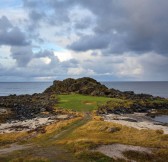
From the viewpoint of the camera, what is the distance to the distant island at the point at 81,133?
46531 millimetres

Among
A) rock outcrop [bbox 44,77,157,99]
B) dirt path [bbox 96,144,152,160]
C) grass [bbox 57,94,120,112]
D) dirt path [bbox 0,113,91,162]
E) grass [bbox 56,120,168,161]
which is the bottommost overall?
dirt path [bbox 0,113,91,162]

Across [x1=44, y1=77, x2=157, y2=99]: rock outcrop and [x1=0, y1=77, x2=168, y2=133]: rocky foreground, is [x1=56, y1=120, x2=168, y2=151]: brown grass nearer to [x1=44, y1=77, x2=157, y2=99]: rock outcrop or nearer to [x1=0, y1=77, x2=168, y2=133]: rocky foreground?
[x1=0, y1=77, x2=168, y2=133]: rocky foreground

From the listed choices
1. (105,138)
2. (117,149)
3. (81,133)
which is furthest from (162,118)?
(117,149)

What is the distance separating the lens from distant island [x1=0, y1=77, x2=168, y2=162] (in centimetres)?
4653

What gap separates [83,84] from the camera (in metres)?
160

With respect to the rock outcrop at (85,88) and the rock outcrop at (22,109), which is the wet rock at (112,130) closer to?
the rock outcrop at (22,109)

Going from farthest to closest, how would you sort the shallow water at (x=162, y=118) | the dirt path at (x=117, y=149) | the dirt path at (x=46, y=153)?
the shallow water at (x=162, y=118) → the dirt path at (x=117, y=149) → the dirt path at (x=46, y=153)

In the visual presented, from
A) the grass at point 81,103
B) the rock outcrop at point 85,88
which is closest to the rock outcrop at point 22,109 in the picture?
the grass at point 81,103

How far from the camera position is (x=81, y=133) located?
212 ft

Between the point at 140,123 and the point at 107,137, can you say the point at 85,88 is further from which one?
the point at 107,137

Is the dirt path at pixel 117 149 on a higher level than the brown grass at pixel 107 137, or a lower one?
lower

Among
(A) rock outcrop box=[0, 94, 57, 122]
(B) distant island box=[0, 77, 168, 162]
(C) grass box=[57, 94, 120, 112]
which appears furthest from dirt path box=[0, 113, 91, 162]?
(C) grass box=[57, 94, 120, 112]

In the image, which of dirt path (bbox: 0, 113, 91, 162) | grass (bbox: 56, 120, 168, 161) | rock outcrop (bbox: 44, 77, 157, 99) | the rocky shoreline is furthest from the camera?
rock outcrop (bbox: 44, 77, 157, 99)

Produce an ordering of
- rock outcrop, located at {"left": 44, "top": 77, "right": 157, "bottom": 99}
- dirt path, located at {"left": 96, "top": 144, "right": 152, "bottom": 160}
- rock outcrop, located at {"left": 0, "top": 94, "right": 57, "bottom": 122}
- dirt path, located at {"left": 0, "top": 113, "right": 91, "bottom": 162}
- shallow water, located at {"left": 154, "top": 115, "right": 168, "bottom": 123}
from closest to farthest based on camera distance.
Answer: dirt path, located at {"left": 0, "top": 113, "right": 91, "bottom": 162}, dirt path, located at {"left": 96, "top": 144, "right": 152, "bottom": 160}, rock outcrop, located at {"left": 0, "top": 94, "right": 57, "bottom": 122}, shallow water, located at {"left": 154, "top": 115, "right": 168, "bottom": 123}, rock outcrop, located at {"left": 44, "top": 77, "right": 157, "bottom": 99}
